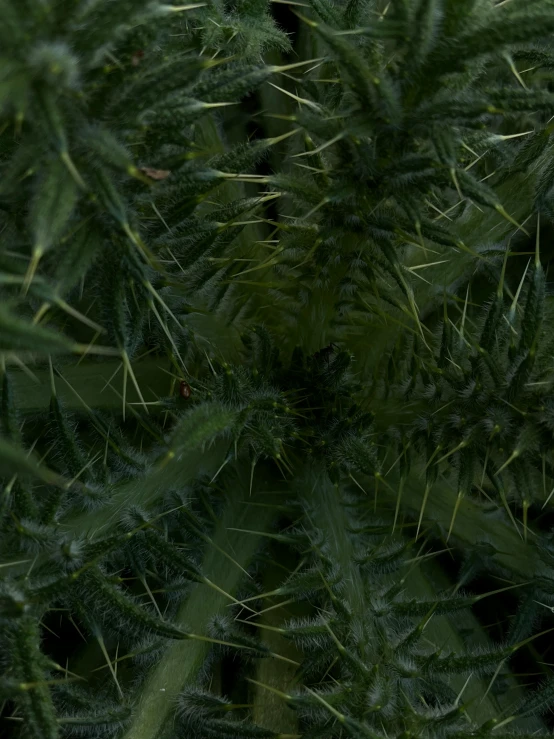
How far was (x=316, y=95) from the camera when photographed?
1.96 m

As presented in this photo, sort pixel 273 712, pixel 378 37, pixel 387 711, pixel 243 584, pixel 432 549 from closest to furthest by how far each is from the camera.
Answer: pixel 378 37 < pixel 387 711 < pixel 273 712 < pixel 243 584 < pixel 432 549

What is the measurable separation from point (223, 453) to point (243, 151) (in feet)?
2.67

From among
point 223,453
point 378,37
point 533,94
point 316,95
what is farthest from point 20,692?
point 316,95

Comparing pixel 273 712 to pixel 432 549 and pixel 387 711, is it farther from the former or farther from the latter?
pixel 432 549

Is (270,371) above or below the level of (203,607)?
above

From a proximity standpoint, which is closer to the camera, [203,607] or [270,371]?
[203,607]

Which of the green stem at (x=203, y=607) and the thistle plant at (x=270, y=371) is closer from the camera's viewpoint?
the thistle plant at (x=270, y=371)

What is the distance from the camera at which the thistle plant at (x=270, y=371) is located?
1176 millimetres

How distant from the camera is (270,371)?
1939mm

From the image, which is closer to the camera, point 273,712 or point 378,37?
point 378,37

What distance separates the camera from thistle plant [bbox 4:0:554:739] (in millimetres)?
1176

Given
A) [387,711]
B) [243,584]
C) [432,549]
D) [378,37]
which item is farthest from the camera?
[432,549]

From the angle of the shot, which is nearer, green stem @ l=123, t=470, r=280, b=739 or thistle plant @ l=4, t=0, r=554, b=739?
thistle plant @ l=4, t=0, r=554, b=739

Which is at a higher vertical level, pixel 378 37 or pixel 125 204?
pixel 378 37
